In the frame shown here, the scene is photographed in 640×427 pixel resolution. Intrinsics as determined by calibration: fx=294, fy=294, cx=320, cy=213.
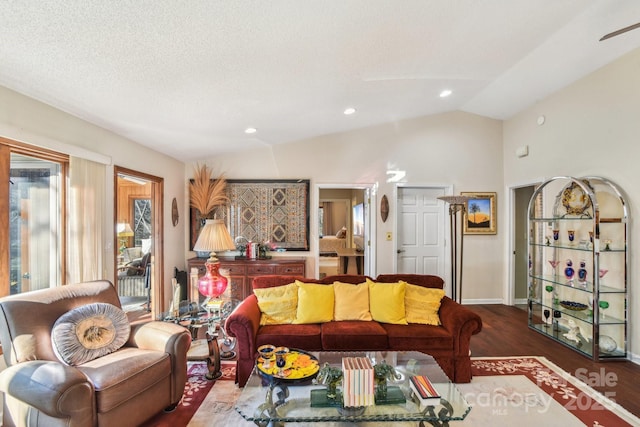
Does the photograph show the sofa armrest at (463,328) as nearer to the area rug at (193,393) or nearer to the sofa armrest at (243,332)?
the sofa armrest at (243,332)

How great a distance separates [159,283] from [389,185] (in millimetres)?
3810

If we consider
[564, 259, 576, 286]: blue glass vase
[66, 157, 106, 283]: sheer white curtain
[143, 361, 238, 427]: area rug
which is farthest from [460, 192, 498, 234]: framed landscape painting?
[66, 157, 106, 283]: sheer white curtain

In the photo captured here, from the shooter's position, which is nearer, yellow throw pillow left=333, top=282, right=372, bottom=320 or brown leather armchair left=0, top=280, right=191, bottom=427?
brown leather armchair left=0, top=280, right=191, bottom=427

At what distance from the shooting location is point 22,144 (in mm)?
2256

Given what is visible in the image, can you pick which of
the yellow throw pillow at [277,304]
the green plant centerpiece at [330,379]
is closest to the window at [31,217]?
the yellow throw pillow at [277,304]

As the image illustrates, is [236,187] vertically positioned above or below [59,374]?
above

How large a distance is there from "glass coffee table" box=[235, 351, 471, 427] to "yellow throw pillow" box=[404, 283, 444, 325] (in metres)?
0.77

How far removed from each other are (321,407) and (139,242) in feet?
15.1

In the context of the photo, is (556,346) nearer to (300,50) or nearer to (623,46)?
(623,46)

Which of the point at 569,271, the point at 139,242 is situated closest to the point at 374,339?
Answer: the point at 569,271

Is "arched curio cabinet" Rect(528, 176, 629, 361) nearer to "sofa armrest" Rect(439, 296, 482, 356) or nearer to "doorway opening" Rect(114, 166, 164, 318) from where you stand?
"sofa armrest" Rect(439, 296, 482, 356)

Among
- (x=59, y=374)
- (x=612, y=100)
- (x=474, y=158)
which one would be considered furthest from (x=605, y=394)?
(x=59, y=374)

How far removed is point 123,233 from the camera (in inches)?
197

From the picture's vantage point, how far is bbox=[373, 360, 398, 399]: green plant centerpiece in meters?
1.79
